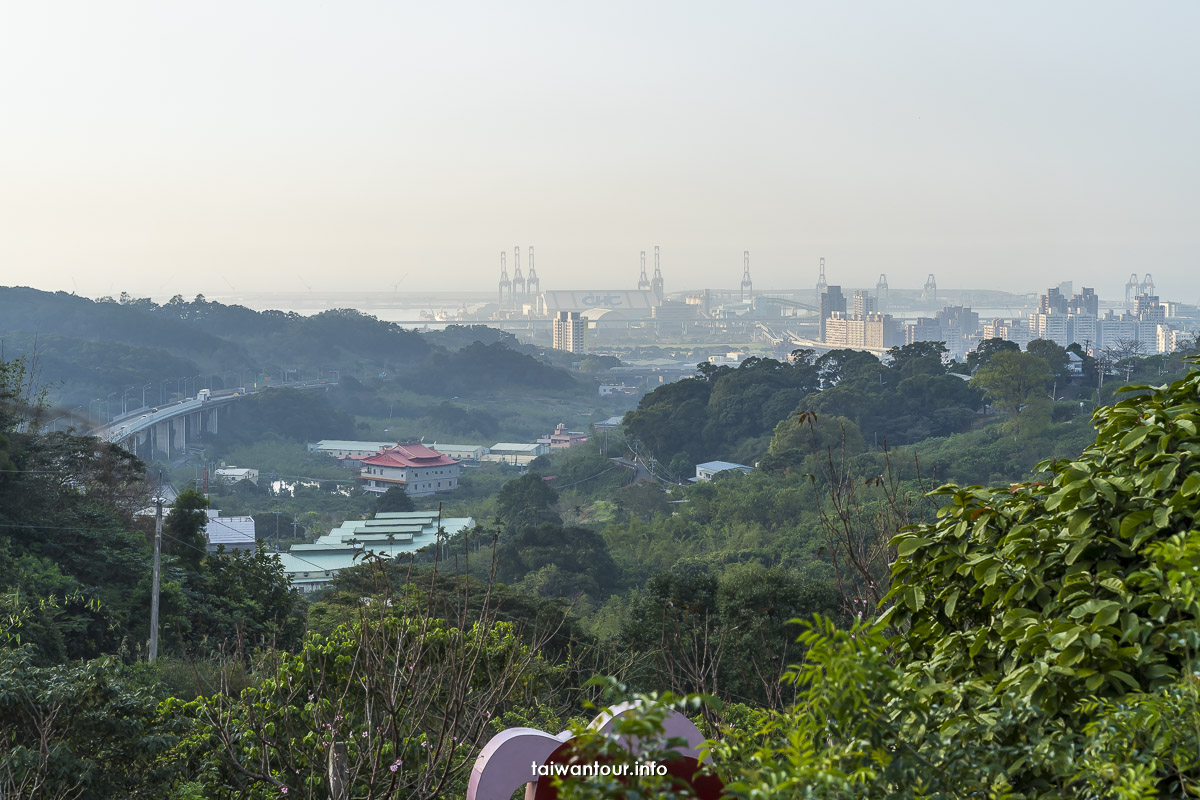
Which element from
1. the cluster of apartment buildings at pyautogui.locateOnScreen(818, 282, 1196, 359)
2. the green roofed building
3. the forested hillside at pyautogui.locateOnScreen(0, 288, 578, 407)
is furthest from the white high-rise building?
the green roofed building

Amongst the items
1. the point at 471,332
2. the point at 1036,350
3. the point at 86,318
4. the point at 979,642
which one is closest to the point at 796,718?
the point at 979,642

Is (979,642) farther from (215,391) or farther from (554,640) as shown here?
(215,391)

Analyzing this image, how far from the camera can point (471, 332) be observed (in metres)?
70.9

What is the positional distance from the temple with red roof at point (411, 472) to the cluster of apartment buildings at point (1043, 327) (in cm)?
3747

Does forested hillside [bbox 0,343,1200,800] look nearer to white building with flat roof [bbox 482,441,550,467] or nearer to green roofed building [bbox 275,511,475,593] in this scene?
green roofed building [bbox 275,511,475,593]

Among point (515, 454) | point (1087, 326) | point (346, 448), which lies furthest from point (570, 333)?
point (346, 448)

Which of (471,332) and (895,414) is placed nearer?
(895,414)

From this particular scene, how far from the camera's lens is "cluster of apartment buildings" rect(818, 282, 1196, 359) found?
62469mm

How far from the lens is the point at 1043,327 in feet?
215

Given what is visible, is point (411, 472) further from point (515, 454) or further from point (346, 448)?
point (346, 448)

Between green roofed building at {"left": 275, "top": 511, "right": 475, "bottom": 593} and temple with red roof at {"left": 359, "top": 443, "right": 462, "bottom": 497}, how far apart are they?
18.8 ft

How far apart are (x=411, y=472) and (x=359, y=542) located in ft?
38.7

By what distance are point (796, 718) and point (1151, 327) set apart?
72.5 meters

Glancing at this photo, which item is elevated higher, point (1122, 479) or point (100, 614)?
point (1122, 479)
